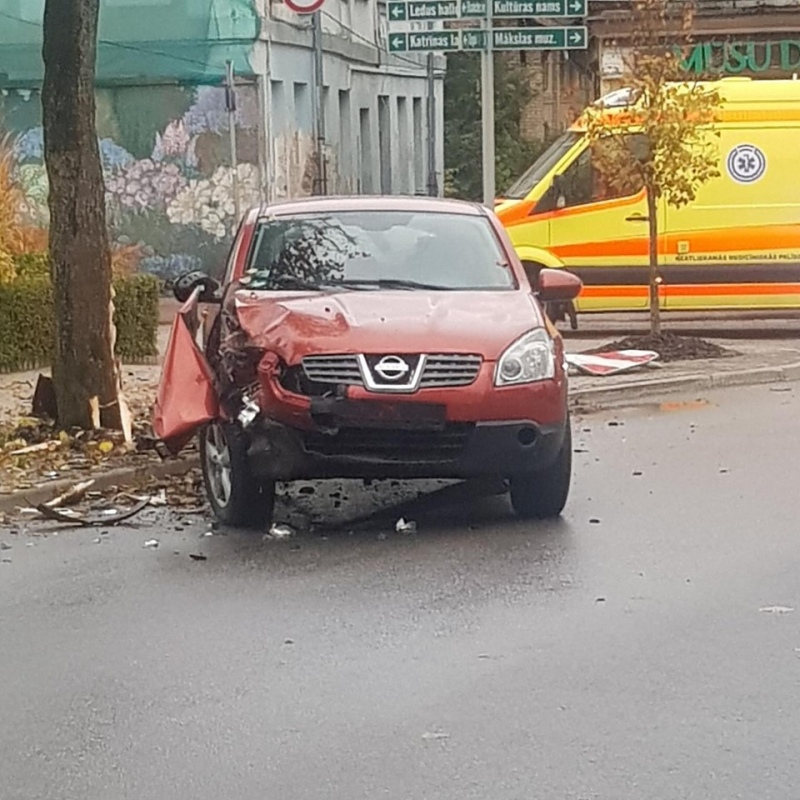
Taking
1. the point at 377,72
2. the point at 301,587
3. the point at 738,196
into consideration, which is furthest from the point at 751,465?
the point at 377,72

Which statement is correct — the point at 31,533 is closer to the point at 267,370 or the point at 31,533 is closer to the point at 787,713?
the point at 267,370

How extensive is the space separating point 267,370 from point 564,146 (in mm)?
11204

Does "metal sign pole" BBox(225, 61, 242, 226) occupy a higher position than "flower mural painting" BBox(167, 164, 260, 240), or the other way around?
"metal sign pole" BBox(225, 61, 242, 226)

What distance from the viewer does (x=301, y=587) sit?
789cm

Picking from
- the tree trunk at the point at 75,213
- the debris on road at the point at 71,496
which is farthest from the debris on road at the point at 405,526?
the tree trunk at the point at 75,213

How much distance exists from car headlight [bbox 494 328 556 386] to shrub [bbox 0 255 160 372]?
672 centimetres

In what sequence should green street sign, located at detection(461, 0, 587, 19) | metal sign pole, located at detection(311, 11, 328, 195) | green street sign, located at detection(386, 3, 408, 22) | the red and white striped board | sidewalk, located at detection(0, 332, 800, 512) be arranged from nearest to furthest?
sidewalk, located at detection(0, 332, 800, 512) → the red and white striped board → green street sign, located at detection(461, 0, 587, 19) → green street sign, located at detection(386, 3, 408, 22) → metal sign pole, located at detection(311, 11, 328, 195)

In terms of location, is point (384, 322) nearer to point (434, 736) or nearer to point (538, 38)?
point (434, 736)

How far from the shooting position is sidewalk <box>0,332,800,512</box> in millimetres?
10477

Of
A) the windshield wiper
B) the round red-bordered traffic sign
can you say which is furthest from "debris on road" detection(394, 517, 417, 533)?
the round red-bordered traffic sign

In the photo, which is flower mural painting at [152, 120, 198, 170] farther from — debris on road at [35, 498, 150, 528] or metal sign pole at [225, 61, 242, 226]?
debris on road at [35, 498, 150, 528]

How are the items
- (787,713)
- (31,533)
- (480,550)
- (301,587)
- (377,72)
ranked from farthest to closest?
(377,72), (31,533), (480,550), (301,587), (787,713)

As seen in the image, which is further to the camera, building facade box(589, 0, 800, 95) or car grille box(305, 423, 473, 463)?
building facade box(589, 0, 800, 95)

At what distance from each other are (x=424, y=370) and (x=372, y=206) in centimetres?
214
